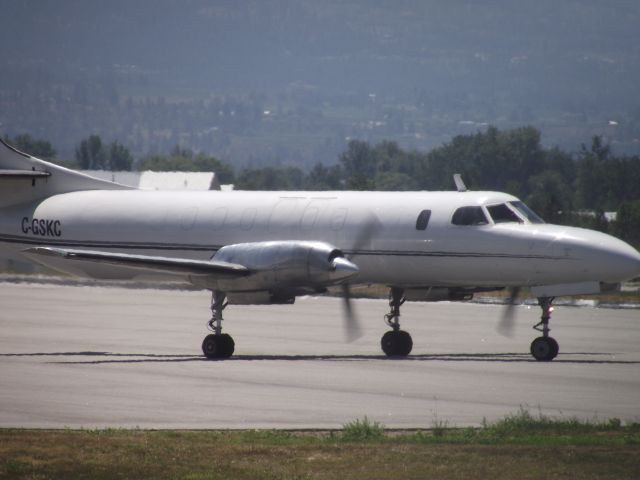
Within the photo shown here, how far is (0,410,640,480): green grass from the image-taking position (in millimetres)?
12414

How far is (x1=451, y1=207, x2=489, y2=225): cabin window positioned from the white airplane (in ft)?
0.06

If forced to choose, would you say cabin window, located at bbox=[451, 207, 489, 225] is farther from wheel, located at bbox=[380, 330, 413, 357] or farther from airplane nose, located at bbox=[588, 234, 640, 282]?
wheel, located at bbox=[380, 330, 413, 357]

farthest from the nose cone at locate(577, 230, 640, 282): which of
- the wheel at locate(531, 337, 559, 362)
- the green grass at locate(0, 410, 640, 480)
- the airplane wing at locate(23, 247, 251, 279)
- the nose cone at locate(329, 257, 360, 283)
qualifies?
the green grass at locate(0, 410, 640, 480)

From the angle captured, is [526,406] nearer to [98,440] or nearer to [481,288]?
[98,440]

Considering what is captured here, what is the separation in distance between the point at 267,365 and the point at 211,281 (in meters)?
2.10

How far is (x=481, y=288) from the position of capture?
81.1 feet

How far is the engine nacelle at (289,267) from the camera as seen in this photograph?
22.4m

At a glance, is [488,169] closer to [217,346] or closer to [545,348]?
[545,348]

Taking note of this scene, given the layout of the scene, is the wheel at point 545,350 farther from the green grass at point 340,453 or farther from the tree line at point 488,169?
the tree line at point 488,169

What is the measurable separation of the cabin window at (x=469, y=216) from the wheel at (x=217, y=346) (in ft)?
15.6

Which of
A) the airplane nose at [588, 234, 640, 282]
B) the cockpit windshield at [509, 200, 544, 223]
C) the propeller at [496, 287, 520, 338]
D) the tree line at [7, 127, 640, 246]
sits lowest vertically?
the propeller at [496, 287, 520, 338]

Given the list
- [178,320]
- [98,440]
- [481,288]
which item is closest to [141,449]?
[98,440]

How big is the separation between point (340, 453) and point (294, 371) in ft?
25.1

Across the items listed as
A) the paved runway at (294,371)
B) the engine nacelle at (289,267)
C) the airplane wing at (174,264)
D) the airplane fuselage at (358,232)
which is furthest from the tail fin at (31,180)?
the engine nacelle at (289,267)
